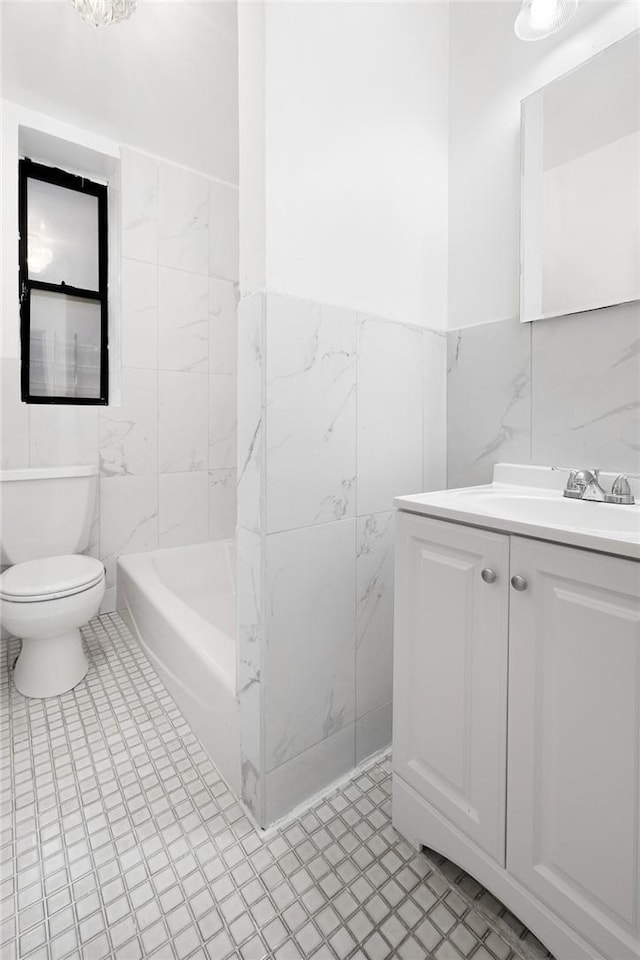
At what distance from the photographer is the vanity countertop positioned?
704mm

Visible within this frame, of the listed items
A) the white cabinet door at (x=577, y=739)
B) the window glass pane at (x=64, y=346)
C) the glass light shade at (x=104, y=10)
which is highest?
the glass light shade at (x=104, y=10)

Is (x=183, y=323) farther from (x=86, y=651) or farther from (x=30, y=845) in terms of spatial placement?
(x=30, y=845)

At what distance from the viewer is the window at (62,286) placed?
7.27ft

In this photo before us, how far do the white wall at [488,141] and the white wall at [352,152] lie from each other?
0.05 metres

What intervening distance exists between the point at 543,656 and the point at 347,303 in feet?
3.12

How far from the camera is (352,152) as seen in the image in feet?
3.92

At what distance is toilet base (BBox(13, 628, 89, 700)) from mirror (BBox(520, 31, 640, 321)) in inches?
78.0

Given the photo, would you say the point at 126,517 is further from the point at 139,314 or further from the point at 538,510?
the point at 538,510

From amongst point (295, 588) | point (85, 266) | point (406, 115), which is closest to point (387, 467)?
point (295, 588)

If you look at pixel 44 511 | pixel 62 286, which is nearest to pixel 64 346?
pixel 62 286

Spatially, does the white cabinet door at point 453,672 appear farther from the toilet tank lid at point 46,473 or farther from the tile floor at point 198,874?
the toilet tank lid at point 46,473

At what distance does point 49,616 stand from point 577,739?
164cm

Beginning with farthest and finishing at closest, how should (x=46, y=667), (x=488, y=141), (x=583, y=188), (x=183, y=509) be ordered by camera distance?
(x=183, y=509) < (x=46, y=667) < (x=488, y=141) < (x=583, y=188)

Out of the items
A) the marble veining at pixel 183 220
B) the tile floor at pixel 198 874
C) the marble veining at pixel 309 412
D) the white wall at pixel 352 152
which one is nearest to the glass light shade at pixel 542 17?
the white wall at pixel 352 152
